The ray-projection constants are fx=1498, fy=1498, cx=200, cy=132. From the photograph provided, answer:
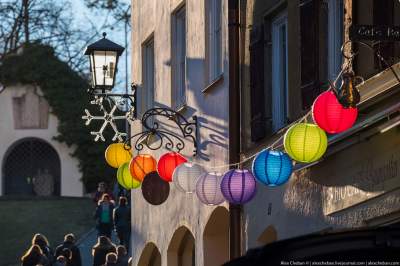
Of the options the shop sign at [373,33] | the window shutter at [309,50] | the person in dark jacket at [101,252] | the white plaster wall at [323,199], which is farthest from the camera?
the person in dark jacket at [101,252]

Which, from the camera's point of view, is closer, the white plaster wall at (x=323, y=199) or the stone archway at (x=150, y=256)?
the white plaster wall at (x=323, y=199)

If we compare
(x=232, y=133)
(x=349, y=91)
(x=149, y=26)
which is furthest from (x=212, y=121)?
(x=349, y=91)

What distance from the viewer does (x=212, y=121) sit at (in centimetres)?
1925

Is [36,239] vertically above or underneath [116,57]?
underneath

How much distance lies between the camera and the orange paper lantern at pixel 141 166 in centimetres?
1911

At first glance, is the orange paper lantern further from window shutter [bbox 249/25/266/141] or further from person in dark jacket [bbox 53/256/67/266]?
person in dark jacket [bbox 53/256/67/266]

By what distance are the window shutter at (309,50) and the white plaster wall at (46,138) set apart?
37.1 m

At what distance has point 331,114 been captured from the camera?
12.3m

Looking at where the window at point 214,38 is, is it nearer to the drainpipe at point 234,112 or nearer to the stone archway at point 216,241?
the drainpipe at point 234,112

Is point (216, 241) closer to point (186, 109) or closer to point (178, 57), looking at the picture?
point (186, 109)

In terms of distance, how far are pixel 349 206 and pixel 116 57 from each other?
25.7 ft

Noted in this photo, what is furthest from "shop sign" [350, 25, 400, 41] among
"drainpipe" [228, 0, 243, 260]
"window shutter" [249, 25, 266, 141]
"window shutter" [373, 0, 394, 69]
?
"drainpipe" [228, 0, 243, 260]

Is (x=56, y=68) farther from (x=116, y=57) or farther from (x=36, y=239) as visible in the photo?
(x=116, y=57)

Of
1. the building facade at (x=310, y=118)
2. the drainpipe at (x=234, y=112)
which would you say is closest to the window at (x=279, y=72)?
the building facade at (x=310, y=118)
